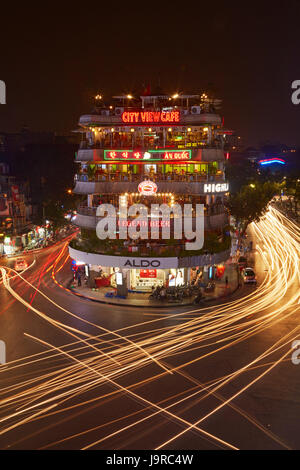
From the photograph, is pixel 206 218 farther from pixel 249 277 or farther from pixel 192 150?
pixel 249 277

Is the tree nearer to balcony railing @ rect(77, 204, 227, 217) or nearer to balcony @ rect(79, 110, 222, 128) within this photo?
balcony railing @ rect(77, 204, 227, 217)

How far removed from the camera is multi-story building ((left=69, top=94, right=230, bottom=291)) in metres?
35.6

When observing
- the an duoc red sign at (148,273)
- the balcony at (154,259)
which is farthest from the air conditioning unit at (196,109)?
the an duoc red sign at (148,273)

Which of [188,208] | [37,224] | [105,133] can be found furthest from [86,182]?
[37,224]

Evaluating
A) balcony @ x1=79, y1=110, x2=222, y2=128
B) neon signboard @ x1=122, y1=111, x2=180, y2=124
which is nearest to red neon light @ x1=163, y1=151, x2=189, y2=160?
balcony @ x1=79, y1=110, x2=222, y2=128

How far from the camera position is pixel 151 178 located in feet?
132

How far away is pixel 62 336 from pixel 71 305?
7.23m

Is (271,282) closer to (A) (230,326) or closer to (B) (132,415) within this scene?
(A) (230,326)

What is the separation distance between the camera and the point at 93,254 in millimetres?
36094

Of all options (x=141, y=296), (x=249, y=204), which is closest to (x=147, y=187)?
(x=141, y=296)

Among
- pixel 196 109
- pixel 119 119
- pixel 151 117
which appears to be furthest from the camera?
pixel 196 109

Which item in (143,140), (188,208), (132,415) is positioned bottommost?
(132,415)

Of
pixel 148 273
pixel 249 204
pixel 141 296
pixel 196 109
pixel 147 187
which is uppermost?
pixel 196 109

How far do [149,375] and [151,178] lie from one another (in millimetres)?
23805
